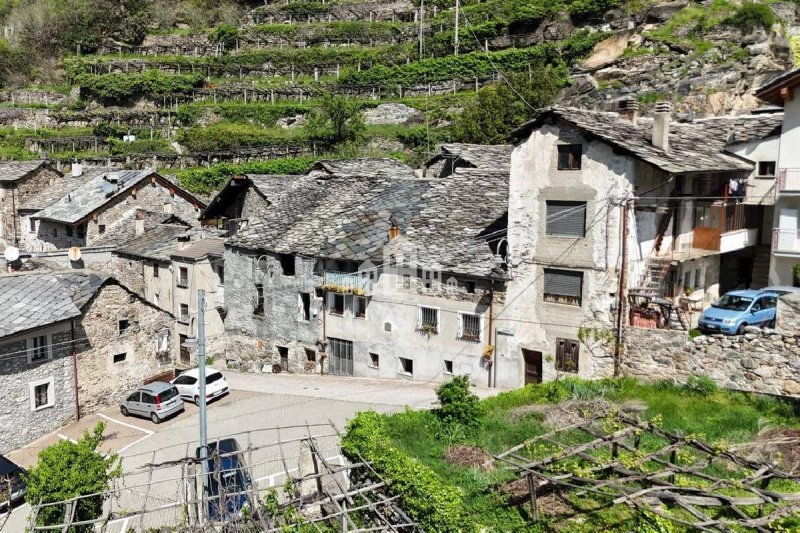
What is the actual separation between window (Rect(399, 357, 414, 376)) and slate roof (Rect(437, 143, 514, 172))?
11538 millimetres

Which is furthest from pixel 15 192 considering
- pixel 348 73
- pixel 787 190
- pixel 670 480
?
pixel 670 480

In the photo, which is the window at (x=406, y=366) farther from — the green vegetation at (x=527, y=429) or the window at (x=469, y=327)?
the green vegetation at (x=527, y=429)

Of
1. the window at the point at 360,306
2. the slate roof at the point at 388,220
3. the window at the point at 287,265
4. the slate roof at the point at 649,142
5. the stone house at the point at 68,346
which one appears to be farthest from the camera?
the window at the point at 287,265

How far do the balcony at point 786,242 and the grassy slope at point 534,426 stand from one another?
8.26 metres

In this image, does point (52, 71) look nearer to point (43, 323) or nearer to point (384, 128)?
point (384, 128)

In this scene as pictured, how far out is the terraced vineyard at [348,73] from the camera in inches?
2103

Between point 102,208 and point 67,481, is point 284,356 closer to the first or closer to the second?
point 67,481

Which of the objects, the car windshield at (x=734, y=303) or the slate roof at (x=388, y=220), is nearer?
the car windshield at (x=734, y=303)

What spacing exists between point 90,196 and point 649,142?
115 ft

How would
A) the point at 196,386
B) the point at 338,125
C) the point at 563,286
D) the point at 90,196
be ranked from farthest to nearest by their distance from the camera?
the point at 338,125 < the point at 90,196 < the point at 196,386 < the point at 563,286

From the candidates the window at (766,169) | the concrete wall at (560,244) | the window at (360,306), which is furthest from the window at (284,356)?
the window at (766,169)

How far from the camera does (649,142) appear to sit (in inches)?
994

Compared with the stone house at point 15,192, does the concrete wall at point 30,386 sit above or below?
below

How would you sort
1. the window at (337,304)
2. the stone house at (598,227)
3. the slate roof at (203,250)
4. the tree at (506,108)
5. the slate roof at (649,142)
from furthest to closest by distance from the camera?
the tree at (506,108), the slate roof at (203,250), the window at (337,304), the stone house at (598,227), the slate roof at (649,142)
